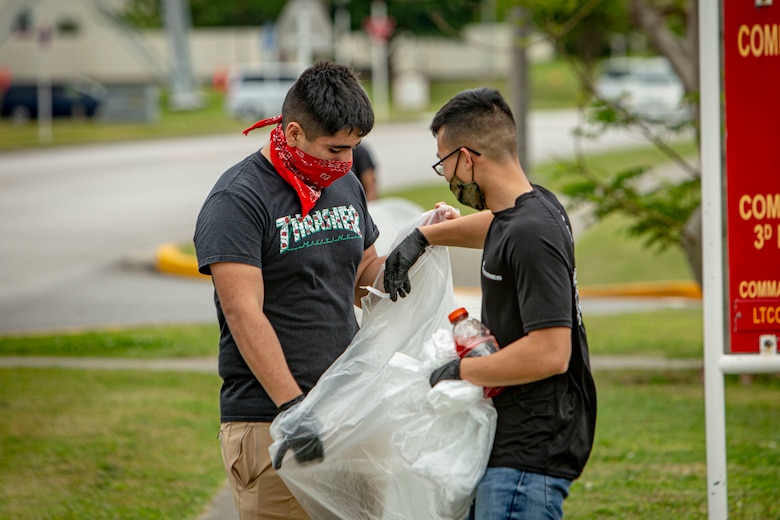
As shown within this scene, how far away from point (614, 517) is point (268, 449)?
97.0 inches

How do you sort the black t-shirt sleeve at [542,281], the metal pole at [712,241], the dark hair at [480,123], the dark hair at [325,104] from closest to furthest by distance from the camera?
the black t-shirt sleeve at [542,281], the dark hair at [480,123], the dark hair at [325,104], the metal pole at [712,241]

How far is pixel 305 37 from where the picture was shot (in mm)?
16266

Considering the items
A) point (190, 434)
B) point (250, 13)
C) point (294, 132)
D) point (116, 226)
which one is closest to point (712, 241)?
point (294, 132)

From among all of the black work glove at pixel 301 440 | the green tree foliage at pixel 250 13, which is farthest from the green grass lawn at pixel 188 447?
the green tree foliage at pixel 250 13

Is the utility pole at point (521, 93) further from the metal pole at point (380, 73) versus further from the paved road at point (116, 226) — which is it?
the metal pole at point (380, 73)

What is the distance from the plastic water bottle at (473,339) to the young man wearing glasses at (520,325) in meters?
0.03

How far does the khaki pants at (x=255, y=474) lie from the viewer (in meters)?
3.21

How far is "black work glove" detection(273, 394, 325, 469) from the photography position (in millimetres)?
3069

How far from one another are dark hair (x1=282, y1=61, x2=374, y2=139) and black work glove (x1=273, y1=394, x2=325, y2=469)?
0.79m

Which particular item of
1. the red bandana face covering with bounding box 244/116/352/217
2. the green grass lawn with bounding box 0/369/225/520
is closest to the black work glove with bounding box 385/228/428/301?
the red bandana face covering with bounding box 244/116/352/217

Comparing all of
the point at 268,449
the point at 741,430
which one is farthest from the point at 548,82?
the point at 268,449

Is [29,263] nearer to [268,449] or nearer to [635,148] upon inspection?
[268,449]

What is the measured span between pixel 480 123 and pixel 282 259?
70 centimetres

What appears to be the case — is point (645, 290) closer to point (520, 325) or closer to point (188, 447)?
point (188, 447)
